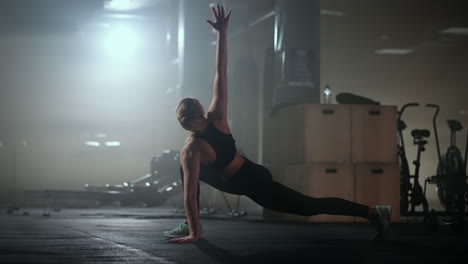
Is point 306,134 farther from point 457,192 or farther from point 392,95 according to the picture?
point 392,95

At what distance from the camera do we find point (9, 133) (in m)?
12.2

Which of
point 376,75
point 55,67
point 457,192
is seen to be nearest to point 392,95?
point 376,75

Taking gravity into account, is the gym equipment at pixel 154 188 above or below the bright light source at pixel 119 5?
below

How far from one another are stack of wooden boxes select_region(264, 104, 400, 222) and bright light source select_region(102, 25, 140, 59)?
279 inches

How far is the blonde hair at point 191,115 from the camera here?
395 centimetres

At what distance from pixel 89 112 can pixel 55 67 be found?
→ 3.31 ft

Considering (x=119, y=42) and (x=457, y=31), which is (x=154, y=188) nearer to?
(x=119, y=42)

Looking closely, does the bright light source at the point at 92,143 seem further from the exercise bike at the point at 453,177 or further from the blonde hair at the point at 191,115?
the blonde hair at the point at 191,115

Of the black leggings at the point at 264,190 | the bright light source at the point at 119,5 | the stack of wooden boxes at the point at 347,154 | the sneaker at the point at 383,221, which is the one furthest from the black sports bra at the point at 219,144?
the bright light source at the point at 119,5

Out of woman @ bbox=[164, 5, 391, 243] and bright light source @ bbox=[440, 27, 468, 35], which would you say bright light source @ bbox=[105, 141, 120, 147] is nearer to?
bright light source @ bbox=[440, 27, 468, 35]

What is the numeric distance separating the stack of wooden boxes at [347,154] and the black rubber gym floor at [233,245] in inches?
34.0

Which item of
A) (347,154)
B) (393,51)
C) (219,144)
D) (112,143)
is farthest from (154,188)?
(219,144)

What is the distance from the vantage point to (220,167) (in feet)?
13.2

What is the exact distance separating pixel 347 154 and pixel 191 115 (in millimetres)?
3033
